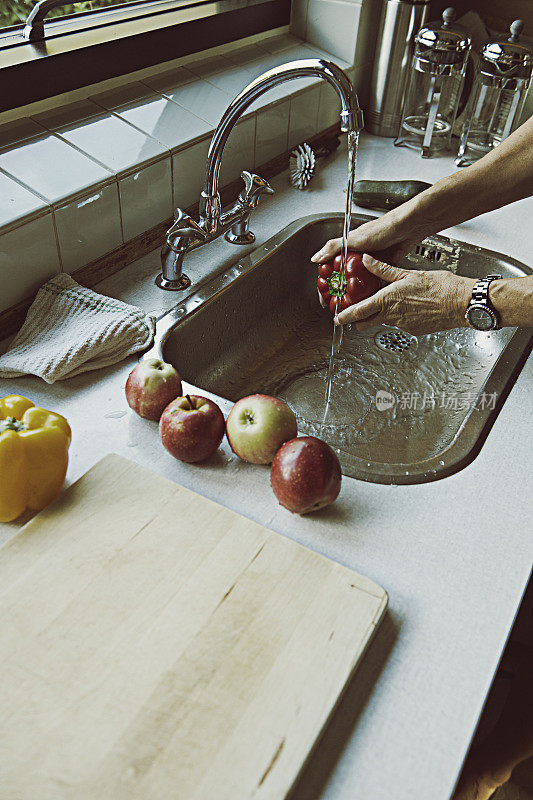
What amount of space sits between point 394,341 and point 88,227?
2.16 feet

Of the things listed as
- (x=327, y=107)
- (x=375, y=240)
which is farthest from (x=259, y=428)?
(x=327, y=107)

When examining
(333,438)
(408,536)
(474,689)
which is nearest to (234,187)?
(333,438)

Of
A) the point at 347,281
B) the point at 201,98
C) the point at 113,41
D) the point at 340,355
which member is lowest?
the point at 340,355

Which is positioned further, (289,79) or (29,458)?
(289,79)

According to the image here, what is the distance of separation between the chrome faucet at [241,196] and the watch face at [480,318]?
1.09ft

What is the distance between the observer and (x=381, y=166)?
1.63 m

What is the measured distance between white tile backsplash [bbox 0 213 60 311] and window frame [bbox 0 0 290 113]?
10.7 inches

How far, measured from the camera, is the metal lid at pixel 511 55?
1.53 m

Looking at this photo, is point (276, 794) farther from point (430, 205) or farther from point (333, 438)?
point (430, 205)

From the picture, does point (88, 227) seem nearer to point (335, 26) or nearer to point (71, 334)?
point (71, 334)

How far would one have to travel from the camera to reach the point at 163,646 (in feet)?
2.06

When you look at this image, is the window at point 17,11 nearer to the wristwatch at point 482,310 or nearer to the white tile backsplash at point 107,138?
the white tile backsplash at point 107,138

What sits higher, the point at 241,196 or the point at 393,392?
the point at 241,196

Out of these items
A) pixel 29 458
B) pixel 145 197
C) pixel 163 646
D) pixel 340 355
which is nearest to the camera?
pixel 163 646
